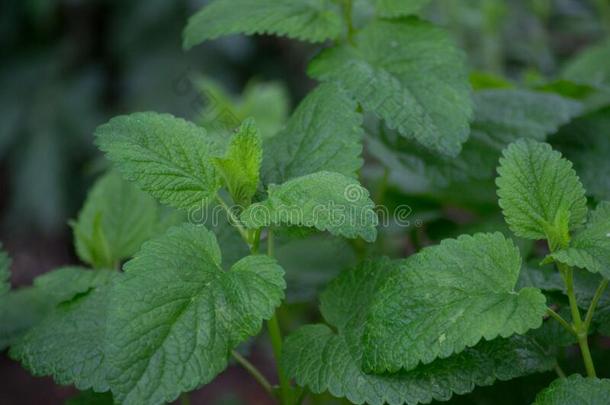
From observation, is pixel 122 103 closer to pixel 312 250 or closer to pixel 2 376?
pixel 2 376

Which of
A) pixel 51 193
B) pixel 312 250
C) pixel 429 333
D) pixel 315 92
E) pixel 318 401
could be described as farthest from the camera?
pixel 51 193

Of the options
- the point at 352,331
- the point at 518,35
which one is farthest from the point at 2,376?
the point at 352,331

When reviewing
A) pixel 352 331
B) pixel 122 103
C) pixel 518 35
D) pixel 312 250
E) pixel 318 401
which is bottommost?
pixel 122 103

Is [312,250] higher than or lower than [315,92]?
lower

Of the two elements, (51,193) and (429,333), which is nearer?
(429,333)

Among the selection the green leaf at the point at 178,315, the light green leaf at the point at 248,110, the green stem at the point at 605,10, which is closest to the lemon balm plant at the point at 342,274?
the green leaf at the point at 178,315

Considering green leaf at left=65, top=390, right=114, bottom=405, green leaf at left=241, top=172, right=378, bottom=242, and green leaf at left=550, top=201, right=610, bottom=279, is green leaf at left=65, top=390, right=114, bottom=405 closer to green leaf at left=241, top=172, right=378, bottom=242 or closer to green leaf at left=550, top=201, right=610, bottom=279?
green leaf at left=241, top=172, right=378, bottom=242

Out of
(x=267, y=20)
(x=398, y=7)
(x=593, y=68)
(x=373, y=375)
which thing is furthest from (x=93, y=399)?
(x=593, y=68)

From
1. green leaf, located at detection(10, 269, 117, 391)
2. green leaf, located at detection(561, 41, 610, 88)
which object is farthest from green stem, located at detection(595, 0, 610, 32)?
green leaf, located at detection(10, 269, 117, 391)
